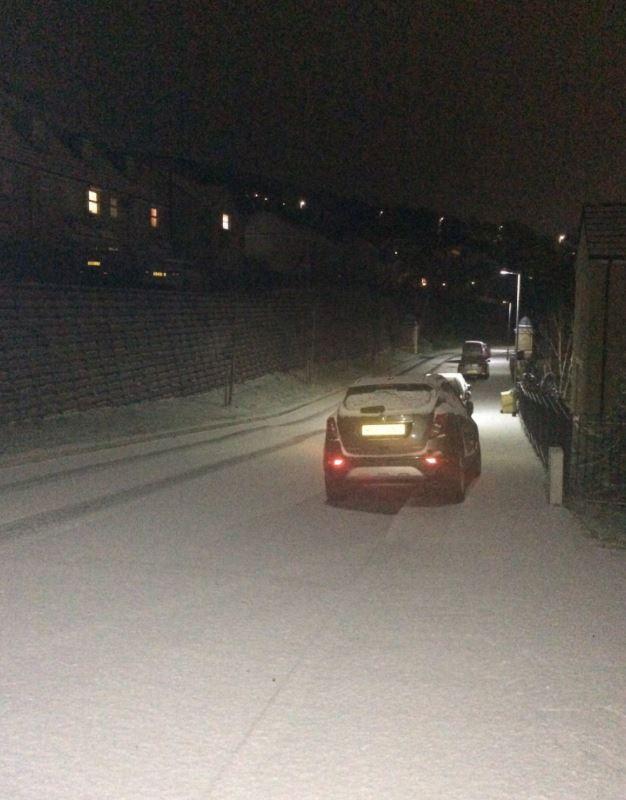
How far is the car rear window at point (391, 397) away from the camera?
12.6 metres

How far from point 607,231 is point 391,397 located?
24.2 ft

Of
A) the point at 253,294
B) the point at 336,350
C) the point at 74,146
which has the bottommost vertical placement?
the point at 336,350

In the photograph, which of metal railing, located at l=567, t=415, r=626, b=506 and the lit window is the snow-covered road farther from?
the lit window

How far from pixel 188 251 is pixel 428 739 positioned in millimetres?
49012

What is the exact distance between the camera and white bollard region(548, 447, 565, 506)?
40.6 ft

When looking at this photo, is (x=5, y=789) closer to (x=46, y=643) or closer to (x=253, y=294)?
(x=46, y=643)

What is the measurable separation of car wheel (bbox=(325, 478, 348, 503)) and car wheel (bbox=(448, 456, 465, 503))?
53.9 inches

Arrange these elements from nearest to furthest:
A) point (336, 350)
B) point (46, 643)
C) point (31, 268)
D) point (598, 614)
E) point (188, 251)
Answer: point (46, 643)
point (598, 614)
point (31, 268)
point (188, 251)
point (336, 350)

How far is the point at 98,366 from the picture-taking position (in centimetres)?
2528

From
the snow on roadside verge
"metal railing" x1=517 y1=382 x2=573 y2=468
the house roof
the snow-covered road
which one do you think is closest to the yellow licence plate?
the snow-covered road

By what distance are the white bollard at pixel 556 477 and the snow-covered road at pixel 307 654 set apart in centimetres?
32

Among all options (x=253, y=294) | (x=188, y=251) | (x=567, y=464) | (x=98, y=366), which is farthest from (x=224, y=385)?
(x=567, y=464)

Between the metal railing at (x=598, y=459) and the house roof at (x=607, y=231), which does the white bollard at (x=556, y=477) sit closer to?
the metal railing at (x=598, y=459)

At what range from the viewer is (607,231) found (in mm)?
17750
